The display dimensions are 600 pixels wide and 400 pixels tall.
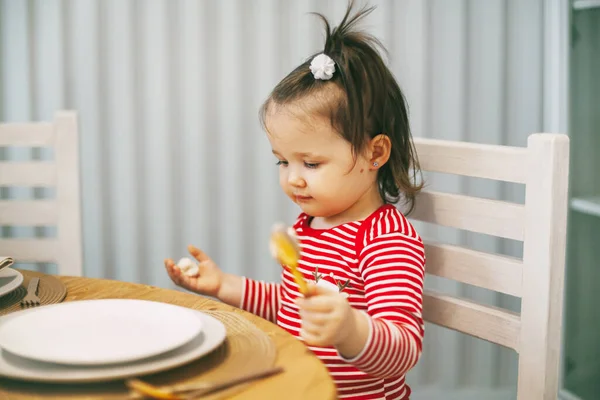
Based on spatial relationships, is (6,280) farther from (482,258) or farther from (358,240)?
(482,258)

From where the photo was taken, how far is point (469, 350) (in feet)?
6.89

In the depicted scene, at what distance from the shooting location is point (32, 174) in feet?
5.14

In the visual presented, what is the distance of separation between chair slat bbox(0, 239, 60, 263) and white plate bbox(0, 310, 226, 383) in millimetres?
835

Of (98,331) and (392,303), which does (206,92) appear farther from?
(98,331)

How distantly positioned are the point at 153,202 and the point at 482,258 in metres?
1.10

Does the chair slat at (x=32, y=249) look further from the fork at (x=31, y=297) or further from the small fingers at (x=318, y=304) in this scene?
the small fingers at (x=318, y=304)

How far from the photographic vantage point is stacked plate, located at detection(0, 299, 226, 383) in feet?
2.28

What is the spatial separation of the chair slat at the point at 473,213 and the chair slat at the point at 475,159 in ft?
0.13

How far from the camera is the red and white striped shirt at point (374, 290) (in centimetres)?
98

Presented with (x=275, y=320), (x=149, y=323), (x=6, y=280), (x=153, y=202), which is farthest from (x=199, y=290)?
(x=153, y=202)

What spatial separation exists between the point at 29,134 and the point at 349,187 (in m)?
0.72

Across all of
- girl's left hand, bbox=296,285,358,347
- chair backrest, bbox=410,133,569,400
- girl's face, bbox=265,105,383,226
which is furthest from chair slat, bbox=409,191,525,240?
girl's left hand, bbox=296,285,358,347

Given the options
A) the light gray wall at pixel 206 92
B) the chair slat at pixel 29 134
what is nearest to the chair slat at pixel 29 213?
the chair slat at pixel 29 134

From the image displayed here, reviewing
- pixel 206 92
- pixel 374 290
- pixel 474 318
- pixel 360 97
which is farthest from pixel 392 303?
pixel 206 92
